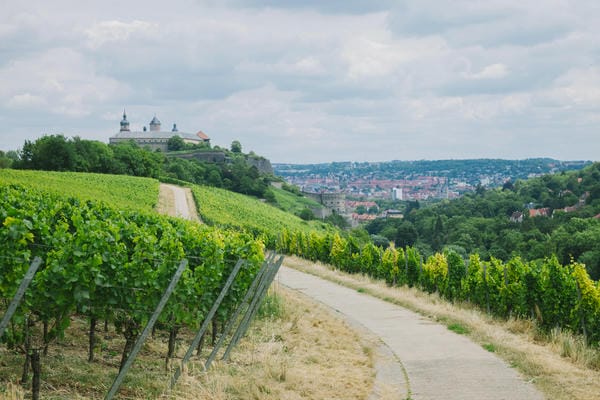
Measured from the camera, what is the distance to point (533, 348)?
464 inches

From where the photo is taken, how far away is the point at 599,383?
9.46 meters

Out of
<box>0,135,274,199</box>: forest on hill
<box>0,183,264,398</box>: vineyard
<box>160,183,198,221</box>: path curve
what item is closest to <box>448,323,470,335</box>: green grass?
<box>0,183,264,398</box>: vineyard

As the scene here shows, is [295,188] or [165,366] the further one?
[295,188]

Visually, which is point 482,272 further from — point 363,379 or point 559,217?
point 559,217

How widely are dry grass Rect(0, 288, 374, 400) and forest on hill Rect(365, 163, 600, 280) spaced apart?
73.4 ft

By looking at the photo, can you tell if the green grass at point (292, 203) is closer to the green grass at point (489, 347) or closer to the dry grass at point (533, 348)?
the dry grass at point (533, 348)

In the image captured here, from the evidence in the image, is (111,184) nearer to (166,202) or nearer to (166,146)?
(166,202)

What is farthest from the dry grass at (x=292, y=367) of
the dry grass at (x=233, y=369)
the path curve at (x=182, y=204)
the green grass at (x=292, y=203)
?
the green grass at (x=292, y=203)

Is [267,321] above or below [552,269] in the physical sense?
below

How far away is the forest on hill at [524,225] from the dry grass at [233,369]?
2236 centimetres

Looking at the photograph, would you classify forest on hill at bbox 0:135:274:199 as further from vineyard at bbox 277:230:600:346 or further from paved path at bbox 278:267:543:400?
paved path at bbox 278:267:543:400

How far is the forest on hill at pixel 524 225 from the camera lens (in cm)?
6925

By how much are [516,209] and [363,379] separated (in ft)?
439

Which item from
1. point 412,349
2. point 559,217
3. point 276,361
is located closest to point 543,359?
point 412,349
